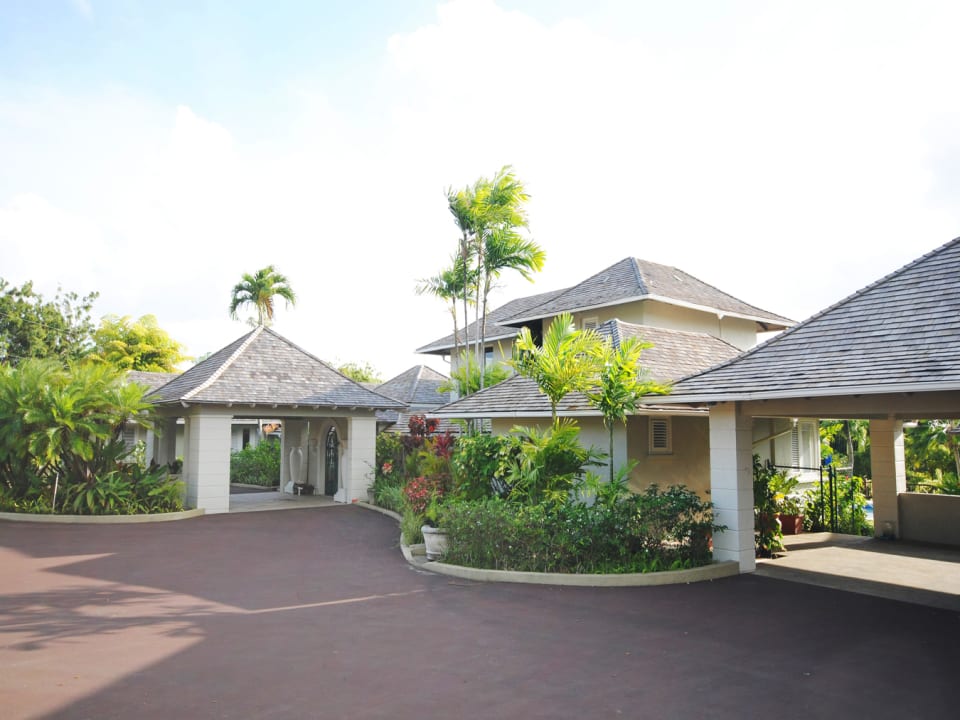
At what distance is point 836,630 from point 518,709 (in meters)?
4.63

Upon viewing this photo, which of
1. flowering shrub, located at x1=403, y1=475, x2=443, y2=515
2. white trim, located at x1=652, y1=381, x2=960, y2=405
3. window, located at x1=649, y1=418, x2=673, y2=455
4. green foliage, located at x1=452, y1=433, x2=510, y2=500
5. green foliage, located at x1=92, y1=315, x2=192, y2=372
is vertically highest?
green foliage, located at x1=92, y1=315, x2=192, y2=372

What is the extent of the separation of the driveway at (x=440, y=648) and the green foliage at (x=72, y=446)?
6.57m

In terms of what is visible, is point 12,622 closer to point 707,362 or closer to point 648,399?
point 648,399

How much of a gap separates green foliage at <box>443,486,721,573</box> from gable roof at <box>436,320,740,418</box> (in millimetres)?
2506

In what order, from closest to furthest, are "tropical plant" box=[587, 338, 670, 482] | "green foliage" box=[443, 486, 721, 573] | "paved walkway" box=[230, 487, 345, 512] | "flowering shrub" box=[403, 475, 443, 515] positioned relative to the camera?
"green foliage" box=[443, 486, 721, 573], "tropical plant" box=[587, 338, 670, 482], "flowering shrub" box=[403, 475, 443, 515], "paved walkway" box=[230, 487, 345, 512]

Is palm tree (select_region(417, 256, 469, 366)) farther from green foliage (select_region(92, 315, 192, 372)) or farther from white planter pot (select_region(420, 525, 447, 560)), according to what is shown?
green foliage (select_region(92, 315, 192, 372))

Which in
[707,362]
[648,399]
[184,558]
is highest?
[707,362]

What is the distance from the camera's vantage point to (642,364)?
14672 millimetres

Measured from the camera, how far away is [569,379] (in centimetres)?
1249

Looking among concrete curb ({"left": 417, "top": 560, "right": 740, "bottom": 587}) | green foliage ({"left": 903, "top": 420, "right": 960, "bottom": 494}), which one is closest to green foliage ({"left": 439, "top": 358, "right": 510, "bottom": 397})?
concrete curb ({"left": 417, "top": 560, "right": 740, "bottom": 587})

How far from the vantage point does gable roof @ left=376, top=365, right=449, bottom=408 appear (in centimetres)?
3062

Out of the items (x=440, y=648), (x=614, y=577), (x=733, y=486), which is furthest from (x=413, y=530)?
(x=440, y=648)

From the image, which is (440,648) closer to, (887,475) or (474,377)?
(887,475)

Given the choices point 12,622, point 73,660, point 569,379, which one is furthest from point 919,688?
point 12,622
